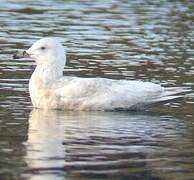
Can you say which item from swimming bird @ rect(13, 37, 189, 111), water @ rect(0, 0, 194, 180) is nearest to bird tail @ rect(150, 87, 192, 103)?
swimming bird @ rect(13, 37, 189, 111)

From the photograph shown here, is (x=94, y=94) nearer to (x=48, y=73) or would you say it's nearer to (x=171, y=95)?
(x=48, y=73)

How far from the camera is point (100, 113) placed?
1791 centimetres

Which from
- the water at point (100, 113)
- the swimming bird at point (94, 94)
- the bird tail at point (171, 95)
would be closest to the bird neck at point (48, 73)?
the swimming bird at point (94, 94)

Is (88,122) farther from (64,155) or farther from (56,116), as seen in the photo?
(64,155)

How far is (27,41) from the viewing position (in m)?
26.2

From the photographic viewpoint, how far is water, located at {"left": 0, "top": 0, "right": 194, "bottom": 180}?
1340 cm

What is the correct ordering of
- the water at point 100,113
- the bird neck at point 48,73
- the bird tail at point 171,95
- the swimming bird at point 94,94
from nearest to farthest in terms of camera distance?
1. the water at point 100,113
2. the swimming bird at point 94,94
3. the bird tail at point 171,95
4. the bird neck at point 48,73

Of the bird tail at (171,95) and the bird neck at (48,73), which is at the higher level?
the bird neck at (48,73)

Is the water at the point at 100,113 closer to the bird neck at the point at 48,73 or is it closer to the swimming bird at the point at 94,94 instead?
the swimming bird at the point at 94,94

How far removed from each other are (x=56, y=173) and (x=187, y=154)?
2330 mm

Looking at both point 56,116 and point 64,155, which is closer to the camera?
point 64,155

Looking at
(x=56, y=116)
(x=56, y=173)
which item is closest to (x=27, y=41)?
(x=56, y=116)

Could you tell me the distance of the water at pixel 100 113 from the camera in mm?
13398

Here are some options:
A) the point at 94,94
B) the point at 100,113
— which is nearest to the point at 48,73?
the point at 94,94
